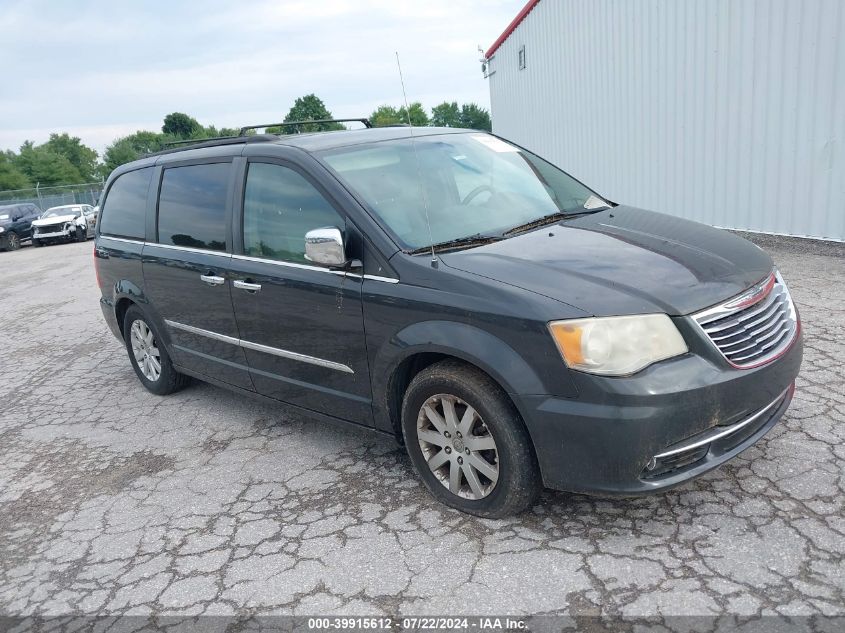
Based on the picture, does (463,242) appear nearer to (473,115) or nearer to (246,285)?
(246,285)

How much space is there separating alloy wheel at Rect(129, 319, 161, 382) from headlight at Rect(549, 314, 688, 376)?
12.2 ft

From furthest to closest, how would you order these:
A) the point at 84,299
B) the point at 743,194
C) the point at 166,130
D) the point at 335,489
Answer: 1. the point at 166,130
2. the point at 84,299
3. the point at 743,194
4. the point at 335,489

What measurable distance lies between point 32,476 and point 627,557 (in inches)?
145

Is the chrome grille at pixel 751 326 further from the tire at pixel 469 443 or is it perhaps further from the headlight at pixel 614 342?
the tire at pixel 469 443

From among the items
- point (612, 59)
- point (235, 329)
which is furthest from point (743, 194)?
point (235, 329)

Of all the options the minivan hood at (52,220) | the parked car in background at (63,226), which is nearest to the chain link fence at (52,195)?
the parked car in background at (63,226)

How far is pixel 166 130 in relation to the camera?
101 meters

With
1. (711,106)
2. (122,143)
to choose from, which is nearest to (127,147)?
(122,143)

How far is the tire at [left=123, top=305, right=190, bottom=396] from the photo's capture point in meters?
5.46

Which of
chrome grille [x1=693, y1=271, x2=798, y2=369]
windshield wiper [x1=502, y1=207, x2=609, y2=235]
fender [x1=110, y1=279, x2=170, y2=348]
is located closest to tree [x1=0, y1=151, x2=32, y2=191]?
fender [x1=110, y1=279, x2=170, y2=348]

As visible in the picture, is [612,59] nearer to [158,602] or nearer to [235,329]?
[235,329]

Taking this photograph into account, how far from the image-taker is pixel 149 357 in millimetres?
5648

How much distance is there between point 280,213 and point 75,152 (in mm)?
108671

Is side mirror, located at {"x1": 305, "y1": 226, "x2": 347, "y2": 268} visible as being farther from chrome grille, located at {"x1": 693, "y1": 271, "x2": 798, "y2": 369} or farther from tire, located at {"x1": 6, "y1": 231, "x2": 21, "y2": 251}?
tire, located at {"x1": 6, "y1": 231, "x2": 21, "y2": 251}
